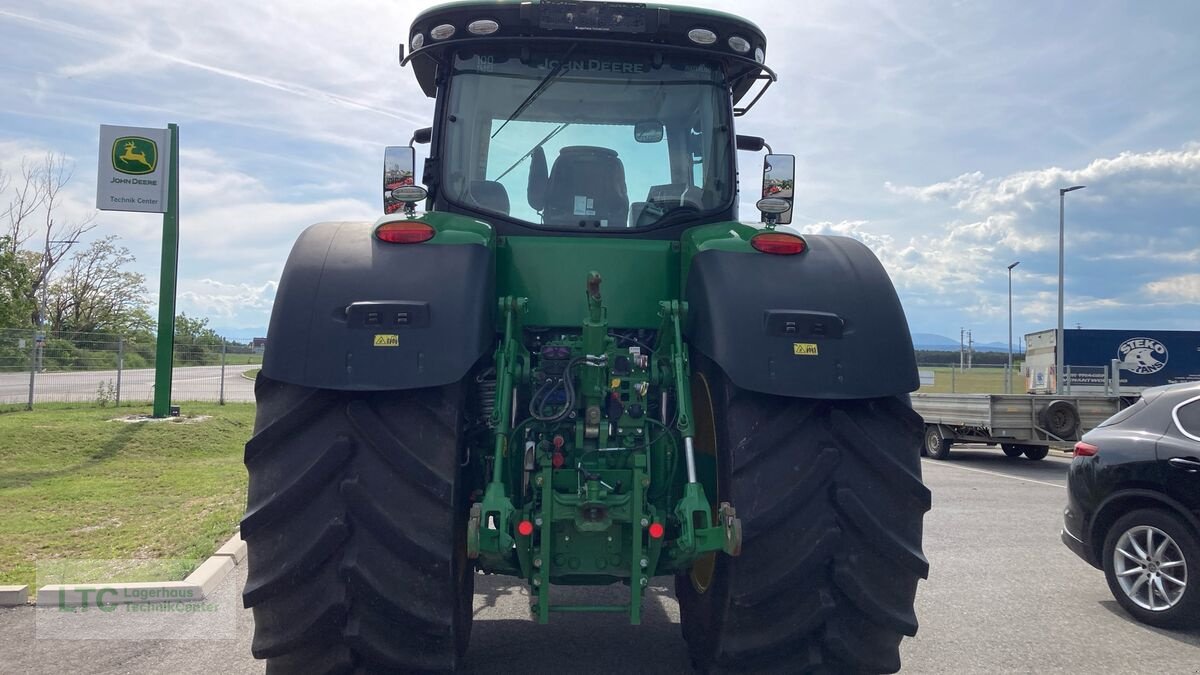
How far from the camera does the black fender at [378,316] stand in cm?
329

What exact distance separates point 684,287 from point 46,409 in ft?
60.2

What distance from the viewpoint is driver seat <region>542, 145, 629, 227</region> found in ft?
14.7

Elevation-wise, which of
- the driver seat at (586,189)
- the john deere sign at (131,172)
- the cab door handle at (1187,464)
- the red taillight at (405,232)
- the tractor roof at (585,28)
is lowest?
the cab door handle at (1187,464)

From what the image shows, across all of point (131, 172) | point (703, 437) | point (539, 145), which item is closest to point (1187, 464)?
point (703, 437)

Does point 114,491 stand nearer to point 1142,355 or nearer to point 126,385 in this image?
point 126,385

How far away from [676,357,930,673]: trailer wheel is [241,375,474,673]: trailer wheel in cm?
107

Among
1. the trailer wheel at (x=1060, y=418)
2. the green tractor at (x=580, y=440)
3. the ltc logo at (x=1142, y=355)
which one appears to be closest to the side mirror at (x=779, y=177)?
the green tractor at (x=580, y=440)

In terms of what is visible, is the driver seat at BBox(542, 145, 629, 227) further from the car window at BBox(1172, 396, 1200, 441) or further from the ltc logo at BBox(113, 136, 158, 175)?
the ltc logo at BBox(113, 136, 158, 175)

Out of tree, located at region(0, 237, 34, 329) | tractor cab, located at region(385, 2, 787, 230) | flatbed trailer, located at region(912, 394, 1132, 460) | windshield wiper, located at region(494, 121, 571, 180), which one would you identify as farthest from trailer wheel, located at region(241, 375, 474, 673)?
tree, located at region(0, 237, 34, 329)

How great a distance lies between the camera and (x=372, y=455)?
10.7ft

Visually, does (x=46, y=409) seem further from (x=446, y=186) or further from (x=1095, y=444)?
(x=1095, y=444)

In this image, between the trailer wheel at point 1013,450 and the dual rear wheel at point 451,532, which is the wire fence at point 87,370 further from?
the trailer wheel at point 1013,450

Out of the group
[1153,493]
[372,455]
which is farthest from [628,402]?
[1153,493]

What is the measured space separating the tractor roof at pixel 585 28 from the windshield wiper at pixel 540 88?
0.08 metres
